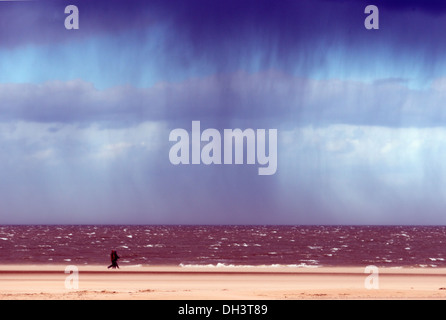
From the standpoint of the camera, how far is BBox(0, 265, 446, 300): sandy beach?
2772cm

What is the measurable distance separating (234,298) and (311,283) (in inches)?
339

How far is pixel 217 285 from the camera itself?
3297 centimetres

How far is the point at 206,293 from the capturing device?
2888cm

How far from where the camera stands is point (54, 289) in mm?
30281

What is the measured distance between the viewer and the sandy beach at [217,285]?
27.7m
